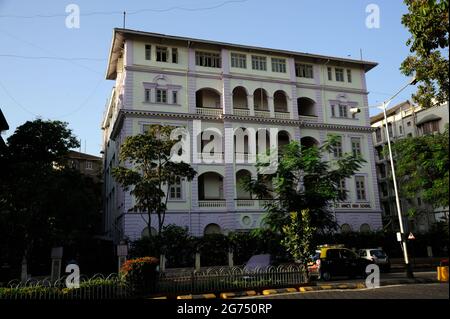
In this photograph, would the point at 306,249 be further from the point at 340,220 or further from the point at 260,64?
the point at 260,64

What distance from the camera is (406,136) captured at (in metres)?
53.8

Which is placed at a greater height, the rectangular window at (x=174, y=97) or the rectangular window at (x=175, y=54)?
the rectangular window at (x=175, y=54)

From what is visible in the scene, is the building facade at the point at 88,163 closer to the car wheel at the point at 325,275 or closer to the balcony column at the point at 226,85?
the balcony column at the point at 226,85

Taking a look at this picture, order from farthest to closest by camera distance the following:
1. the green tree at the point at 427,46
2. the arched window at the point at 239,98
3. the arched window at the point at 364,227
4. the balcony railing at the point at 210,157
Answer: the arched window at the point at 239,98, the arched window at the point at 364,227, the balcony railing at the point at 210,157, the green tree at the point at 427,46

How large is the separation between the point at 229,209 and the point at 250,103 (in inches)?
376

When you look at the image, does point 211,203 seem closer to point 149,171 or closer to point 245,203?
point 245,203

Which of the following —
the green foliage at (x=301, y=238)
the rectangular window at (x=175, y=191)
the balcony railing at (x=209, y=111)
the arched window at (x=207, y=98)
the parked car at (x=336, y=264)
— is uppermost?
the arched window at (x=207, y=98)

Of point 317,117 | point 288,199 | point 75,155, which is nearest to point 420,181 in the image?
point 288,199

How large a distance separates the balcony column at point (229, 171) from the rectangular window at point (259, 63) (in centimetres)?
638

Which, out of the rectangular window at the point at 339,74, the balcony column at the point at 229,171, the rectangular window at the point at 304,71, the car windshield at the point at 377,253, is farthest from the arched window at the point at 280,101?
the car windshield at the point at 377,253

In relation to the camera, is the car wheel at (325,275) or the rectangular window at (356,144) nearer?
the car wheel at (325,275)

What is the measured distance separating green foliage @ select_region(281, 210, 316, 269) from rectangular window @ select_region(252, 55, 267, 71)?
22576 mm

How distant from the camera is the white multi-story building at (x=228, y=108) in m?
35.6
